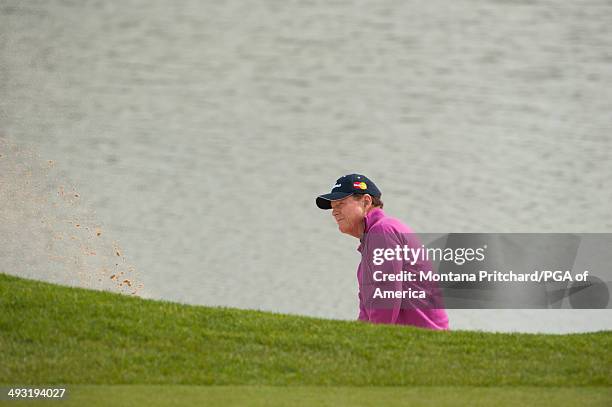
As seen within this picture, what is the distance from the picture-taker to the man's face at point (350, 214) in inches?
206

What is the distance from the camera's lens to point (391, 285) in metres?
4.86

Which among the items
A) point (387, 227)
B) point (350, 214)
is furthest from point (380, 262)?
point (350, 214)

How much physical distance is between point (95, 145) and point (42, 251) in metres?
1.63

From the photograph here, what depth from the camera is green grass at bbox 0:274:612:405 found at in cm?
418

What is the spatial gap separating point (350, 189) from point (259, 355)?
3.24 feet

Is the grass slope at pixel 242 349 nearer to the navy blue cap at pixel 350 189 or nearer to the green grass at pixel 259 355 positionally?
the green grass at pixel 259 355

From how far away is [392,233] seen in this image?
4.96 meters

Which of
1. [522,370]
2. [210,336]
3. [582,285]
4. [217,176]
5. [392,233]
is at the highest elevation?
[217,176]

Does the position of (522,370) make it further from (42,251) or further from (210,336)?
(42,251)

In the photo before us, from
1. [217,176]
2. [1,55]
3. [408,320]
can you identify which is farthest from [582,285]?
[1,55]

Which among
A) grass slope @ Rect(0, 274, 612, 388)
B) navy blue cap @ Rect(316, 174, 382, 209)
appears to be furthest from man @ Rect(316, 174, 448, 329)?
grass slope @ Rect(0, 274, 612, 388)

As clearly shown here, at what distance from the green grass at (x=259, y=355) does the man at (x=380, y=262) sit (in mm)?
157

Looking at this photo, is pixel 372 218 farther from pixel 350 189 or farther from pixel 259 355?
pixel 259 355

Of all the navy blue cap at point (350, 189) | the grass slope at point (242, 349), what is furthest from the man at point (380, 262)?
the grass slope at point (242, 349)
